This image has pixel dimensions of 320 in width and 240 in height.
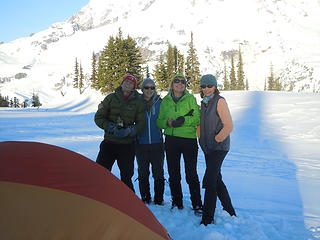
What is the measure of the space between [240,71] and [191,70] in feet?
74.1

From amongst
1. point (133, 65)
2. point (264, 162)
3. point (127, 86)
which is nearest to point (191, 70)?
point (133, 65)

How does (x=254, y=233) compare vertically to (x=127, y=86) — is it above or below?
below

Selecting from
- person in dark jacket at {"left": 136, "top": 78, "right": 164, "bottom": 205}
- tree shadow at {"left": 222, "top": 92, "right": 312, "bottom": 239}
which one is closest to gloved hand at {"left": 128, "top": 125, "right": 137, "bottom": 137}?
person in dark jacket at {"left": 136, "top": 78, "right": 164, "bottom": 205}

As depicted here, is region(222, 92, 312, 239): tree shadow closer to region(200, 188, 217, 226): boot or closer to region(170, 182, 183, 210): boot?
region(200, 188, 217, 226): boot

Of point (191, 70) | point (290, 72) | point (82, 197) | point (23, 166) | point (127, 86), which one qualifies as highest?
point (290, 72)

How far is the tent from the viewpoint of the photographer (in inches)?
77.4

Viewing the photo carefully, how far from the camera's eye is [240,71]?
62.4m

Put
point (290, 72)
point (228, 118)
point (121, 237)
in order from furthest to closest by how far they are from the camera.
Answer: point (290, 72), point (228, 118), point (121, 237)

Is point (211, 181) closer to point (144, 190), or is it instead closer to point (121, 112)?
point (144, 190)

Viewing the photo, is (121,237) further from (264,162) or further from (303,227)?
(264,162)

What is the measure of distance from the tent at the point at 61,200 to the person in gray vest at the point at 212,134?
1221 millimetres

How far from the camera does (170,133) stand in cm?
387

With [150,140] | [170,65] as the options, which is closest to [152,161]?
[150,140]

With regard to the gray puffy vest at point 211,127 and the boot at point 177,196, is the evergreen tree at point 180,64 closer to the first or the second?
the boot at point 177,196
